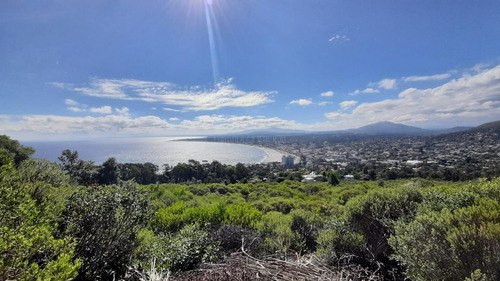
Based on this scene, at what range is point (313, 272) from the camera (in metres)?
2.57

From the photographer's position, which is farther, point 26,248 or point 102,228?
point 102,228

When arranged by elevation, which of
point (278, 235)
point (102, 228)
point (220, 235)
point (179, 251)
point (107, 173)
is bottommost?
point (107, 173)

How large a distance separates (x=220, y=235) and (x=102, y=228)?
223 centimetres

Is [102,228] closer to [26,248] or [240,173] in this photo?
[26,248]

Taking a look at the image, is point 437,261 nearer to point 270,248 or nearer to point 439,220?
point 439,220

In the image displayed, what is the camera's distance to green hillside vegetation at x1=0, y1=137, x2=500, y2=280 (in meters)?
2.11

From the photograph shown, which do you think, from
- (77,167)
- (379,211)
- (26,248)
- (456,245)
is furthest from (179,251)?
(77,167)

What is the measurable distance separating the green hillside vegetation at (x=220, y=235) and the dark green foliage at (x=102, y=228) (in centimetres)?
1

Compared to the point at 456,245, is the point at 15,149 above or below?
above

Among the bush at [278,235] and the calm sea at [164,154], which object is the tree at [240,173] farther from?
the bush at [278,235]

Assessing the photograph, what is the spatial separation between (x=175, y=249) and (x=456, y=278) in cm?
364

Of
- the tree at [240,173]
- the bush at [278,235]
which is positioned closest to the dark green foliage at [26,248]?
the bush at [278,235]

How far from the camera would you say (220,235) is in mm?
4742

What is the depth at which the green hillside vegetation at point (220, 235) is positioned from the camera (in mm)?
2113
